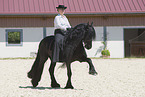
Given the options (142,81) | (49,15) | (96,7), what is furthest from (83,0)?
(142,81)

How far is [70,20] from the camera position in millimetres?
24406

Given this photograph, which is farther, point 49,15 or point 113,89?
point 49,15

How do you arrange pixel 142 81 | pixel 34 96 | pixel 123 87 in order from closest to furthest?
pixel 34 96 → pixel 123 87 → pixel 142 81

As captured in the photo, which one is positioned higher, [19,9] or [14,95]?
[19,9]

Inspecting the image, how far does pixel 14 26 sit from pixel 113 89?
16.8 meters

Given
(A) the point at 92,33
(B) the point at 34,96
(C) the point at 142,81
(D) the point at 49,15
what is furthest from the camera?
(D) the point at 49,15

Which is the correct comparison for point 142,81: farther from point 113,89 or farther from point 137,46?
point 137,46

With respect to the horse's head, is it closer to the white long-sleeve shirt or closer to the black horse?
the black horse

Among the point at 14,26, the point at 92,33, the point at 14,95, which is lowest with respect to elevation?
the point at 14,95

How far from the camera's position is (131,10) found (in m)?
24.3

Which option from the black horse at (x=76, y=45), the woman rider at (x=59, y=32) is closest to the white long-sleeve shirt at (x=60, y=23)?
the woman rider at (x=59, y=32)

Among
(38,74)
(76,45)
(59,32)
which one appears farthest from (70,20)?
(76,45)

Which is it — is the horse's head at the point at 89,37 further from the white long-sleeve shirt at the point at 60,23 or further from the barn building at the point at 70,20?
the barn building at the point at 70,20

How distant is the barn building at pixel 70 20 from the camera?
24.0 m
